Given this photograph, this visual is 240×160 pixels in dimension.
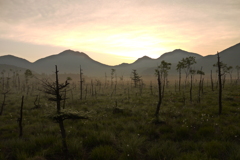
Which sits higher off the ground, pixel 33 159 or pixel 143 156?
pixel 33 159

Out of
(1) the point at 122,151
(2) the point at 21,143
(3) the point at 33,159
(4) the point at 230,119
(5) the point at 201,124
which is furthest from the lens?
(4) the point at 230,119

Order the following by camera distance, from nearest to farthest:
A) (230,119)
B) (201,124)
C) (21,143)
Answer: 1. (21,143)
2. (201,124)
3. (230,119)

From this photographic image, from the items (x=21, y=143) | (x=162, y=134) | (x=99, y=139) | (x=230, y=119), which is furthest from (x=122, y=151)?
(x=230, y=119)

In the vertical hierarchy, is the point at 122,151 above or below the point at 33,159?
below

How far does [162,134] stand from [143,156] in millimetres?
2561

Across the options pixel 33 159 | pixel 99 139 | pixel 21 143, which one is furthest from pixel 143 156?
pixel 21 143

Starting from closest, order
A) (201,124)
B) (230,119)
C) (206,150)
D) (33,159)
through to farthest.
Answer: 1. (33,159)
2. (206,150)
3. (201,124)
4. (230,119)

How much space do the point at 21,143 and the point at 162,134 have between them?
7.41 metres

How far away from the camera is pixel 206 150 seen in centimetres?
559

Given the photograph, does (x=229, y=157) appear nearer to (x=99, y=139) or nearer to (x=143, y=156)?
(x=143, y=156)

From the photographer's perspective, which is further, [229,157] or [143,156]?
[143,156]

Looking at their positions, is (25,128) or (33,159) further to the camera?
(25,128)

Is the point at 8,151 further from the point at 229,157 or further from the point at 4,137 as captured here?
the point at 229,157

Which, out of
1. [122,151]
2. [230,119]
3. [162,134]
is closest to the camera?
[122,151]
